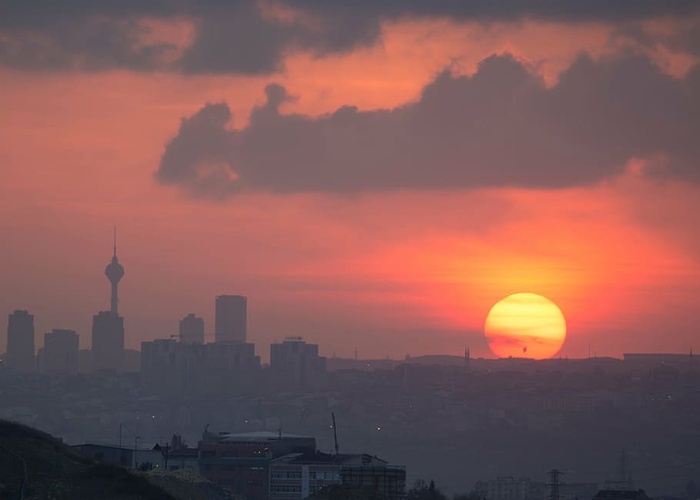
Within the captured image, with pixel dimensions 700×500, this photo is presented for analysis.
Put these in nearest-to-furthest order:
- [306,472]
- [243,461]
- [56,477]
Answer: [56,477], [306,472], [243,461]

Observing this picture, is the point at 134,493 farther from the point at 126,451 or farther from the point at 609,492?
the point at 609,492

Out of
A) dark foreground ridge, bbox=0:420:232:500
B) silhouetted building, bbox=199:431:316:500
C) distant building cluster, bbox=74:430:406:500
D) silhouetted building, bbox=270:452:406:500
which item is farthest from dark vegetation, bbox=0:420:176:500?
silhouetted building, bbox=199:431:316:500

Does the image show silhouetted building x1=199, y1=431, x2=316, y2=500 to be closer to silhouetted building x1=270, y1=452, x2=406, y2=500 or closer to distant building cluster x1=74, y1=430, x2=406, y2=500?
distant building cluster x1=74, y1=430, x2=406, y2=500

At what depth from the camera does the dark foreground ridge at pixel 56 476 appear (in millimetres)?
53500

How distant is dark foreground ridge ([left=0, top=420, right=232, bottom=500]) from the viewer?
53.5 meters

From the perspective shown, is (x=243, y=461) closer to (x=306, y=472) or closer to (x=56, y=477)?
(x=306, y=472)

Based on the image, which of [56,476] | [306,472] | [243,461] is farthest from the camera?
[243,461]

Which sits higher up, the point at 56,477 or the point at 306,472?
the point at 306,472

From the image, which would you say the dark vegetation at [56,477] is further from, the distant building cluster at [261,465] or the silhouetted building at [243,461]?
the silhouetted building at [243,461]

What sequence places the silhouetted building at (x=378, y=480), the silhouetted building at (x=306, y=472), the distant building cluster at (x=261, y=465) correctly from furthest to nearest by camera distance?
the silhouetted building at (x=306, y=472), the distant building cluster at (x=261, y=465), the silhouetted building at (x=378, y=480)

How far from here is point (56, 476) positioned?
181 ft

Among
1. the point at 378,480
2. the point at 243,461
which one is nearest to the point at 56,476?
the point at 378,480

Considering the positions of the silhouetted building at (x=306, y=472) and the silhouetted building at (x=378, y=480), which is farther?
the silhouetted building at (x=306, y=472)

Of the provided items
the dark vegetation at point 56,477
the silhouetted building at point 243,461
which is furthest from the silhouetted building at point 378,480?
the silhouetted building at point 243,461
